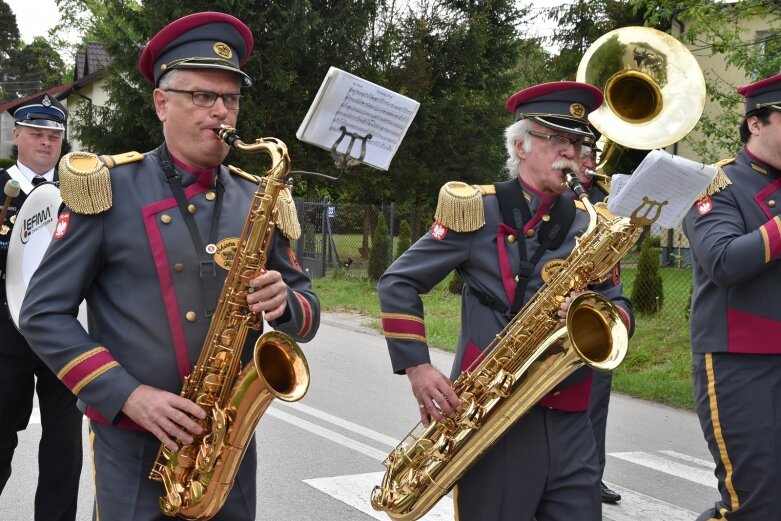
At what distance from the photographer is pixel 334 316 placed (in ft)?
47.9

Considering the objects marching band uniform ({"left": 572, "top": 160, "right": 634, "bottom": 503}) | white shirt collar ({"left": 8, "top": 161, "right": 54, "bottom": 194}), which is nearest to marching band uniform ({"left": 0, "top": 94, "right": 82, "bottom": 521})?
white shirt collar ({"left": 8, "top": 161, "right": 54, "bottom": 194})

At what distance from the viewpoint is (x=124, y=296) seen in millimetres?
2852

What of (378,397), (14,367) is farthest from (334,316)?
(14,367)

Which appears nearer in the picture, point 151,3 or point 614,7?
point 151,3

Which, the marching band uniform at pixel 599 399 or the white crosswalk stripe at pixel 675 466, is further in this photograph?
the white crosswalk stripe at pixel 675 466

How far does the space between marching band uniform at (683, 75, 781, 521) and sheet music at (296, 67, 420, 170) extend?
1.42m

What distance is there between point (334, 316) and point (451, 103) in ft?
42.0

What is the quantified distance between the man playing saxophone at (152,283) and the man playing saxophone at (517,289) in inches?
26.1

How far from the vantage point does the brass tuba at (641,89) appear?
503 centimetres

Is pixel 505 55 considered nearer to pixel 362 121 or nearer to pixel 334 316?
pixel 334 316

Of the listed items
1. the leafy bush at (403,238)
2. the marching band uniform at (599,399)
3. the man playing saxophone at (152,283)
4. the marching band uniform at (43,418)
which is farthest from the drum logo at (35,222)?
A: the leafy bush at (403,238)

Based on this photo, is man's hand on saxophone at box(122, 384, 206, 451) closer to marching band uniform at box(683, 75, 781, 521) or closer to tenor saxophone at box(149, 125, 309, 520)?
tenor saxophone at box(149, 125, 309, 520)

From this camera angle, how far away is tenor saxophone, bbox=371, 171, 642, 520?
323 cm

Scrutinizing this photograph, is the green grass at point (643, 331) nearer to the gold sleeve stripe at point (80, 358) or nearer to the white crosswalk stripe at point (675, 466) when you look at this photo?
the white crosswalk stripe at point (675, 466)
